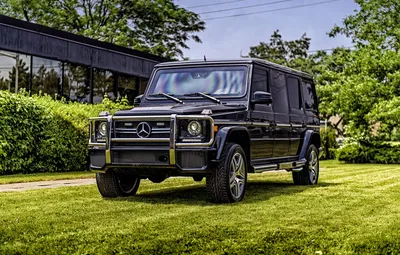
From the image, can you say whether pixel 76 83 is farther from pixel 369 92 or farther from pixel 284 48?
pixel 284 48

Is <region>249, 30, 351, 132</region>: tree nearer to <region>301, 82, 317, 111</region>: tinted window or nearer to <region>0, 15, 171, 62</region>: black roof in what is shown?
<region>0, 15, 171, 62</region>: black roof

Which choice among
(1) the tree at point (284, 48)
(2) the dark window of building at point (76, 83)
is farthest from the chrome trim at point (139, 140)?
(1) the tree at point (284, 48)

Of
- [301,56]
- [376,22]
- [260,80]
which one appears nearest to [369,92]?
[376,22]

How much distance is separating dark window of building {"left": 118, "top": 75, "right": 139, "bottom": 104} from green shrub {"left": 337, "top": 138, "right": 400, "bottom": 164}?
29.7 ft

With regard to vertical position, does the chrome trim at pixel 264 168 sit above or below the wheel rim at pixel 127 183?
above

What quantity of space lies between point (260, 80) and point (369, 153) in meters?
18.8

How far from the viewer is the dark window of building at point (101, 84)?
85.2ft

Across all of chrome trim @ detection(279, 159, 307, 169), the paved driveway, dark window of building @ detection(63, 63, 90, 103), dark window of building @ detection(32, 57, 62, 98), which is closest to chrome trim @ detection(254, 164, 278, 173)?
chrome trim @ detection(279, 159, 307, 169)

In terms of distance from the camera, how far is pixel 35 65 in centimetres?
2233

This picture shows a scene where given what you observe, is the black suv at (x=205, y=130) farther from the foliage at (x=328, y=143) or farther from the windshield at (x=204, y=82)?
the foliage at (x=328, y=143)

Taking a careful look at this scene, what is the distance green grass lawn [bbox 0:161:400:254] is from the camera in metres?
5.75

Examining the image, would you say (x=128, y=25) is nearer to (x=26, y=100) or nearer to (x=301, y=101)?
(x=26, y=100)

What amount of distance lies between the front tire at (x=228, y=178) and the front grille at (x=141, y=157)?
0.68 meters

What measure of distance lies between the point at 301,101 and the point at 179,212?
17.5 ft
